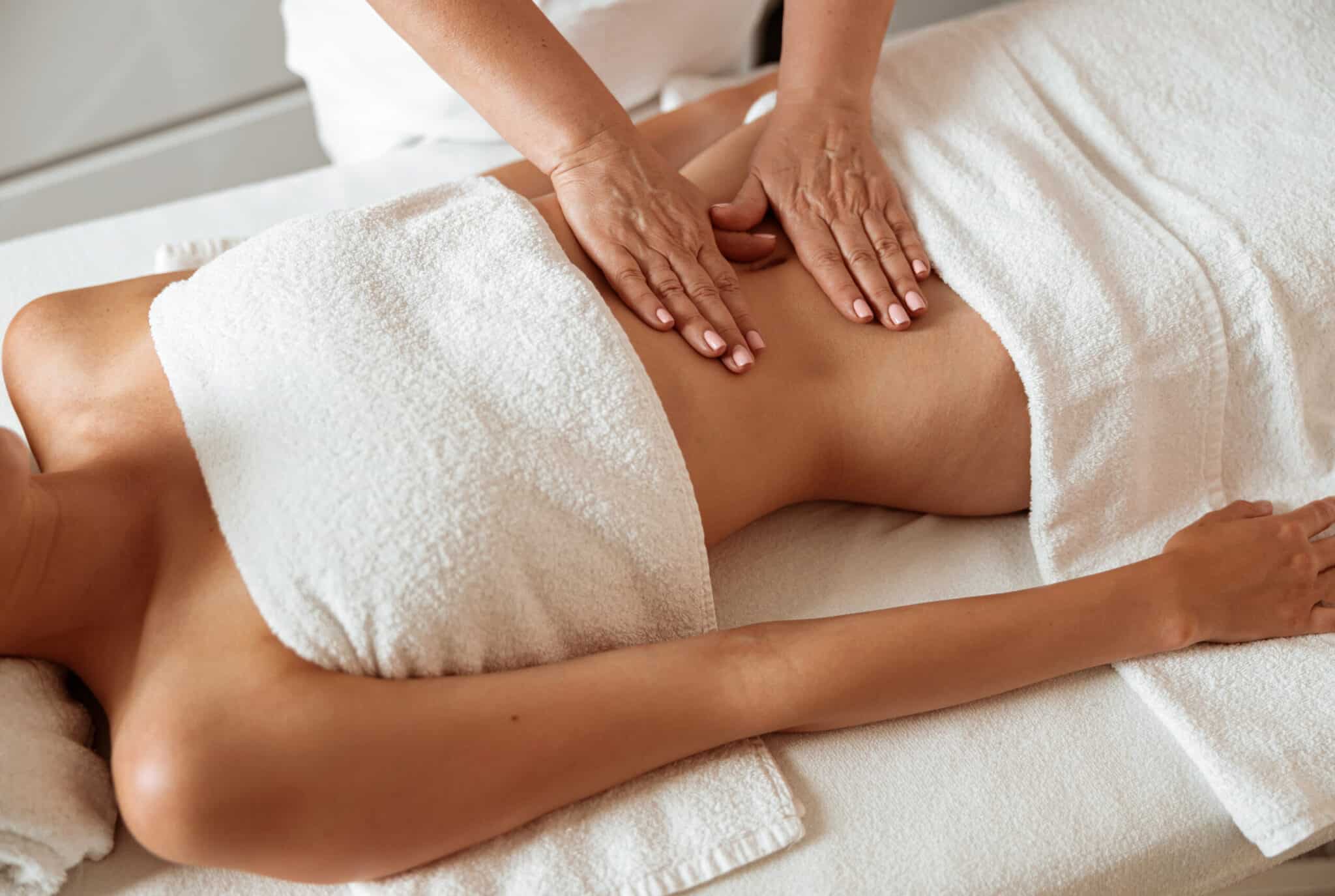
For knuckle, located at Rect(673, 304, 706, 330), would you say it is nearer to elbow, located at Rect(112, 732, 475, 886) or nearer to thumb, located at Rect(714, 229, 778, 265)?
thumb, located at Rect(714, 229, 778, 265)

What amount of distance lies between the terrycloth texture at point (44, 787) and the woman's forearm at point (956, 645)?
57cm

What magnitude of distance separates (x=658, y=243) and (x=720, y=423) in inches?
8.4

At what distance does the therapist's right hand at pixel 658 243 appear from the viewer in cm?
104

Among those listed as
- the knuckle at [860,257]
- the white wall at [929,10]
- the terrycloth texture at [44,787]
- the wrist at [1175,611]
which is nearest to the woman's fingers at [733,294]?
the knuckle at [860,257]

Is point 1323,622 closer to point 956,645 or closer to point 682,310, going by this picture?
point 956,645

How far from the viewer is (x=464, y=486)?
0.86 meters

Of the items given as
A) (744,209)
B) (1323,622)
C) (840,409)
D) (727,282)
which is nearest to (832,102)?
(744,209)

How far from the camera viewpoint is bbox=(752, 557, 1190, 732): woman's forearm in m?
0.91

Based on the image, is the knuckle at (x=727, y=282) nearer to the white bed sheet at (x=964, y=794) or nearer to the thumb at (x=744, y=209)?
the thumb at (x=744, y=209)

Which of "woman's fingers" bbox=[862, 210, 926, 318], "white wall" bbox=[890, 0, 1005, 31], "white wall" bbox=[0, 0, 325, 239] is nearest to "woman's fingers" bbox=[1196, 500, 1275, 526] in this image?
"woman's fingers" bbox=[862, 210, 926, 318]

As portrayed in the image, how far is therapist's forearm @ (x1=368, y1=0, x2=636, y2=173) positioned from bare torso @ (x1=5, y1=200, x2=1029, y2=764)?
0.10m

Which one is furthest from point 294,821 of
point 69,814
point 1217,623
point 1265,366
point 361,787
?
point 1265,366

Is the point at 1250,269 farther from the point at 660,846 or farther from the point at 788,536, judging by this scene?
the point at 660,846

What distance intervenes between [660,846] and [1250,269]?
2.62 feet
